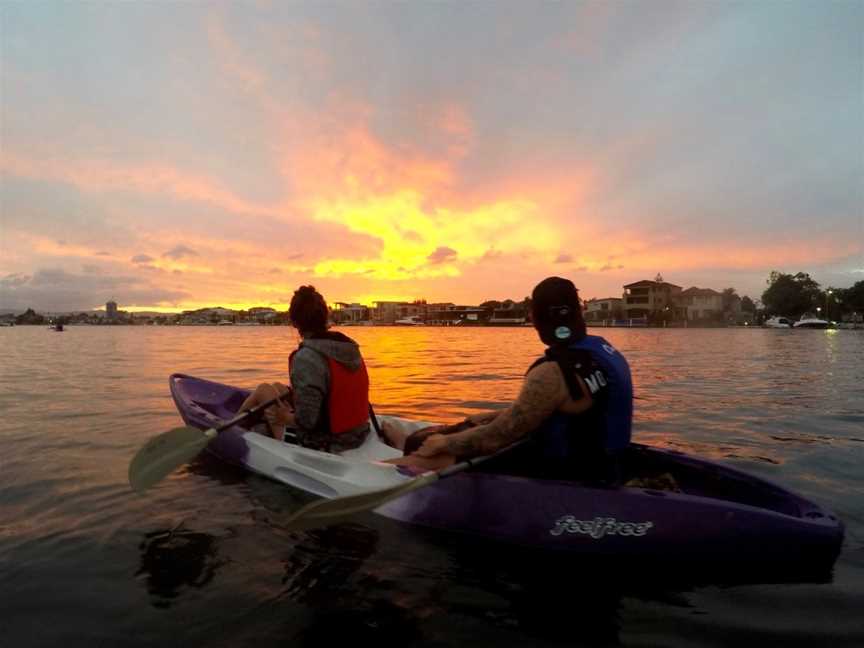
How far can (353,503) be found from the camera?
420 cm

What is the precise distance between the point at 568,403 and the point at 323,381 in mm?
2561

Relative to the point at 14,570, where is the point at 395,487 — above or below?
above

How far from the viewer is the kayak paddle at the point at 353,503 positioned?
13.5ft

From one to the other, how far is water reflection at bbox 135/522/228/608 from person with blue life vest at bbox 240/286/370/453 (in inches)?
56.6

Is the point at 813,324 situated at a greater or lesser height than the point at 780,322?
lesser

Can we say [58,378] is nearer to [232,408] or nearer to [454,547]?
[232,408]

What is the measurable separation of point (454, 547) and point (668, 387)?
1233 centimetres

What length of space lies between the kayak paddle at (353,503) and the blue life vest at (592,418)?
0.94ft

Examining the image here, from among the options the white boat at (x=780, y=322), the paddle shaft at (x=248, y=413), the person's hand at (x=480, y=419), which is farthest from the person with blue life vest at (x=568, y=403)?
the white boat at (x=780, y=322)

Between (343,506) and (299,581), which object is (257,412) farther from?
(299,581)

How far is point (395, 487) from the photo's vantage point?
13.8 feet


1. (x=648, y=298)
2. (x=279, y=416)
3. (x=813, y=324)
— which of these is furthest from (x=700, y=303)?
(x=279, y=416)

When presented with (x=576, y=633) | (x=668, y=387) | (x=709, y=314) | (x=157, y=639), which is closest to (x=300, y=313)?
(x=157, y=639)

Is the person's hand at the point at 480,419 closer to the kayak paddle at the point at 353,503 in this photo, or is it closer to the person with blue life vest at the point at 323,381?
the kayak paddle at the point at 353,503
